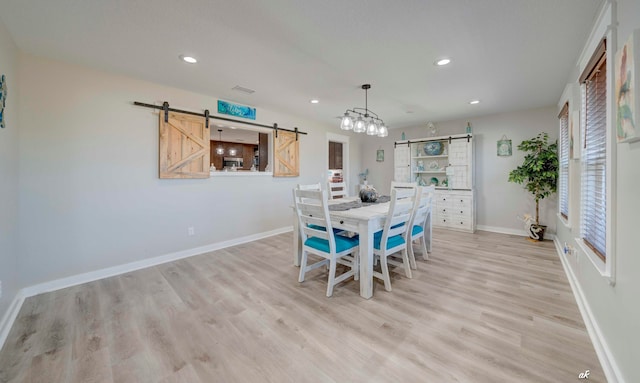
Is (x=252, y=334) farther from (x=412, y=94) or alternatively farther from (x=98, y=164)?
(x=412, y=94)

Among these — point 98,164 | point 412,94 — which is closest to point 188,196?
point 98,164

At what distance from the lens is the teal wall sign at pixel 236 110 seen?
382cm

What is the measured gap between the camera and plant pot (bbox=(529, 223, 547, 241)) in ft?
13.6

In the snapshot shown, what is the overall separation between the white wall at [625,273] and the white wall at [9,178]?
12.7 ft

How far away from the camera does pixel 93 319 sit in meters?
2.00

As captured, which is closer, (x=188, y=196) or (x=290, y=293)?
(x=290, y=293)

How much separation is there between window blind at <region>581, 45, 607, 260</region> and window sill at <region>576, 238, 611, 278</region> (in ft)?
0.10

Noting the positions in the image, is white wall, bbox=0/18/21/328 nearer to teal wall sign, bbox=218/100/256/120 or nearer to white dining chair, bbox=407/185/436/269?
teal wall sign, bbox=218/100/256/120

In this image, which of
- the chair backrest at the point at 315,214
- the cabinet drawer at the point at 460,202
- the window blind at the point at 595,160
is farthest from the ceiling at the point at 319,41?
the cabinet drawer at the point at 460,202

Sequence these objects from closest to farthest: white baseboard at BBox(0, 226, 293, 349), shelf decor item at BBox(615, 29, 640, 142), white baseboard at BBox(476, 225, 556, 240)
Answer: shelf decor item at BBox(615, 29, 640, 142)
white baseboard at BBox(0, 226, 293, 349)
white baseboard at BBox(476, 225, 556, 240)

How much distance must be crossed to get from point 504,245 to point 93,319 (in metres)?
5.10

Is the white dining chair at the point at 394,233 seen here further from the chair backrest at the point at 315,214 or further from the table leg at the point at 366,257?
the chair backrest at the point at 315,214

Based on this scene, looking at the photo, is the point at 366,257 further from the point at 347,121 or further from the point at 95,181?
the point at 95,181

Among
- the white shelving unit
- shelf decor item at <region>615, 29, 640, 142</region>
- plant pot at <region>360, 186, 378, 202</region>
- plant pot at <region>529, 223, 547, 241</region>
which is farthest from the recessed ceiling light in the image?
plant pot at <region>529, 223, 547, 241</region>
